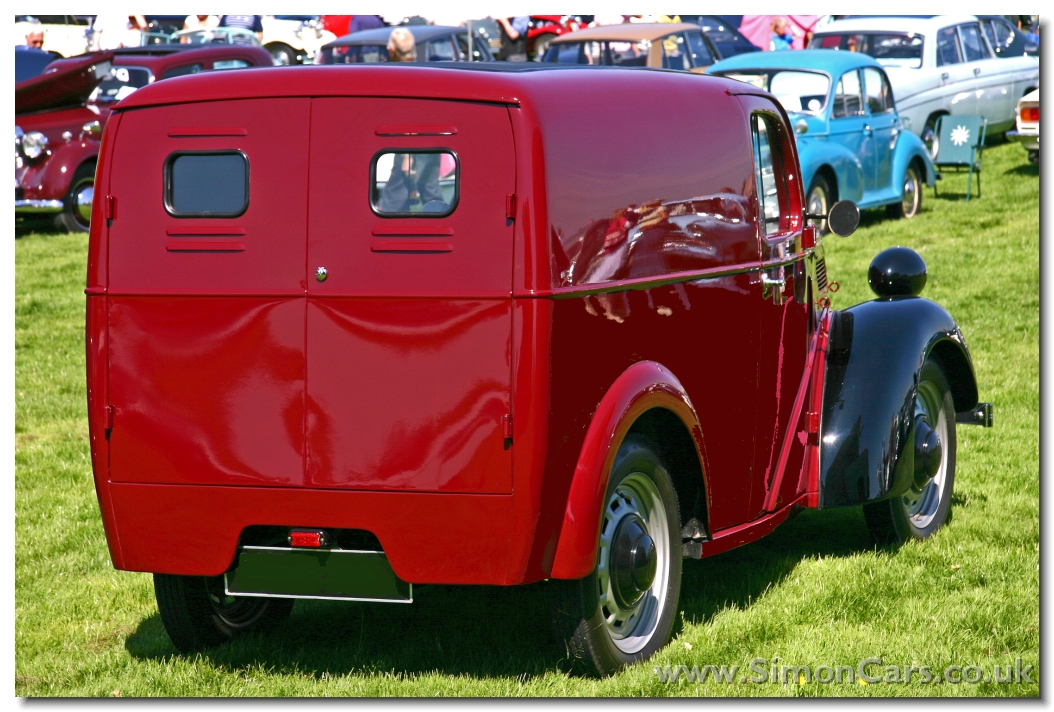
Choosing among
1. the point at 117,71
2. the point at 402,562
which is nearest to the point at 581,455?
the point at 402,562

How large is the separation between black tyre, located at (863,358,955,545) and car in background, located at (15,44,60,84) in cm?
1419

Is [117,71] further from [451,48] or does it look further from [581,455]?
[581,455]

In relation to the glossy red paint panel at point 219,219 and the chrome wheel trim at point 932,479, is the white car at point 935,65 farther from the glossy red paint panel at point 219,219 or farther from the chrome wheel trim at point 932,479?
the glossy red paint panel at point 219,219

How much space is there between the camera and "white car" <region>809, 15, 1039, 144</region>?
1680cm

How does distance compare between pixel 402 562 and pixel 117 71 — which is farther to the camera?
pixel 117 71

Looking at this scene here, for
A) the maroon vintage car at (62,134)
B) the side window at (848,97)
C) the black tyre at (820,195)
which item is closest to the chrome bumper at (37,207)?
the maroon vintage car at (62,134)

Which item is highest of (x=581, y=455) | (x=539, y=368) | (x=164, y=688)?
(x=539, y=368)

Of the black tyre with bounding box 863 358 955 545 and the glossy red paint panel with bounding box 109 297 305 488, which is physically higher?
the glossy red paint panel with bounding box 109 297 305 488

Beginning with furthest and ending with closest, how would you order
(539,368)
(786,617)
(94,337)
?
(786,617), (94,337), (539,368)

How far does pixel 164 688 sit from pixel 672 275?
87.5 inches

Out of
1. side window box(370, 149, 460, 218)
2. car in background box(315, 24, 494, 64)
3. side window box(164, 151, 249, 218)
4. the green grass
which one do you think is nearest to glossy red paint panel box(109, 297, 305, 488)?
side window box(164, 151, 249, 218)

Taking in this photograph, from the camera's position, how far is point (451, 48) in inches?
740

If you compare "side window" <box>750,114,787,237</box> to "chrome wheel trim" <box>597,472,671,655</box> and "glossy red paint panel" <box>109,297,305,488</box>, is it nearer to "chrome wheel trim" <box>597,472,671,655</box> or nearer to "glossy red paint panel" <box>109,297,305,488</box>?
"chrome wheel trim" <box>597,472,671,655</box>

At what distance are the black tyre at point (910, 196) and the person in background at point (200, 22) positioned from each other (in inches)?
756
